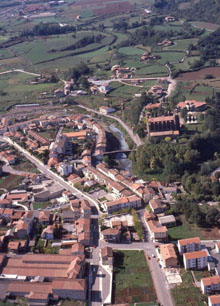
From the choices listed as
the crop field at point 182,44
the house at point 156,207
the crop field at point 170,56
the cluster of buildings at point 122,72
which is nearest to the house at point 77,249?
the house at point 156,207

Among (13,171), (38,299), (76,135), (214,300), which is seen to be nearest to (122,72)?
(76,135)

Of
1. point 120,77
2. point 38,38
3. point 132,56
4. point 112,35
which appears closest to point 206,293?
point 120,77

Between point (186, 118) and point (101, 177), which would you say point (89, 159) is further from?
point (186, 118)

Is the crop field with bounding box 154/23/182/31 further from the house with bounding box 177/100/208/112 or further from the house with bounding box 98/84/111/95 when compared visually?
the house with bounding box 177/100/208/112

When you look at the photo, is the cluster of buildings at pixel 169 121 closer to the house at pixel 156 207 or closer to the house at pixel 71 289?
the house at pixel 156 207

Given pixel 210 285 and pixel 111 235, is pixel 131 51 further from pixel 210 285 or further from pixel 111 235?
pixel 210 285
